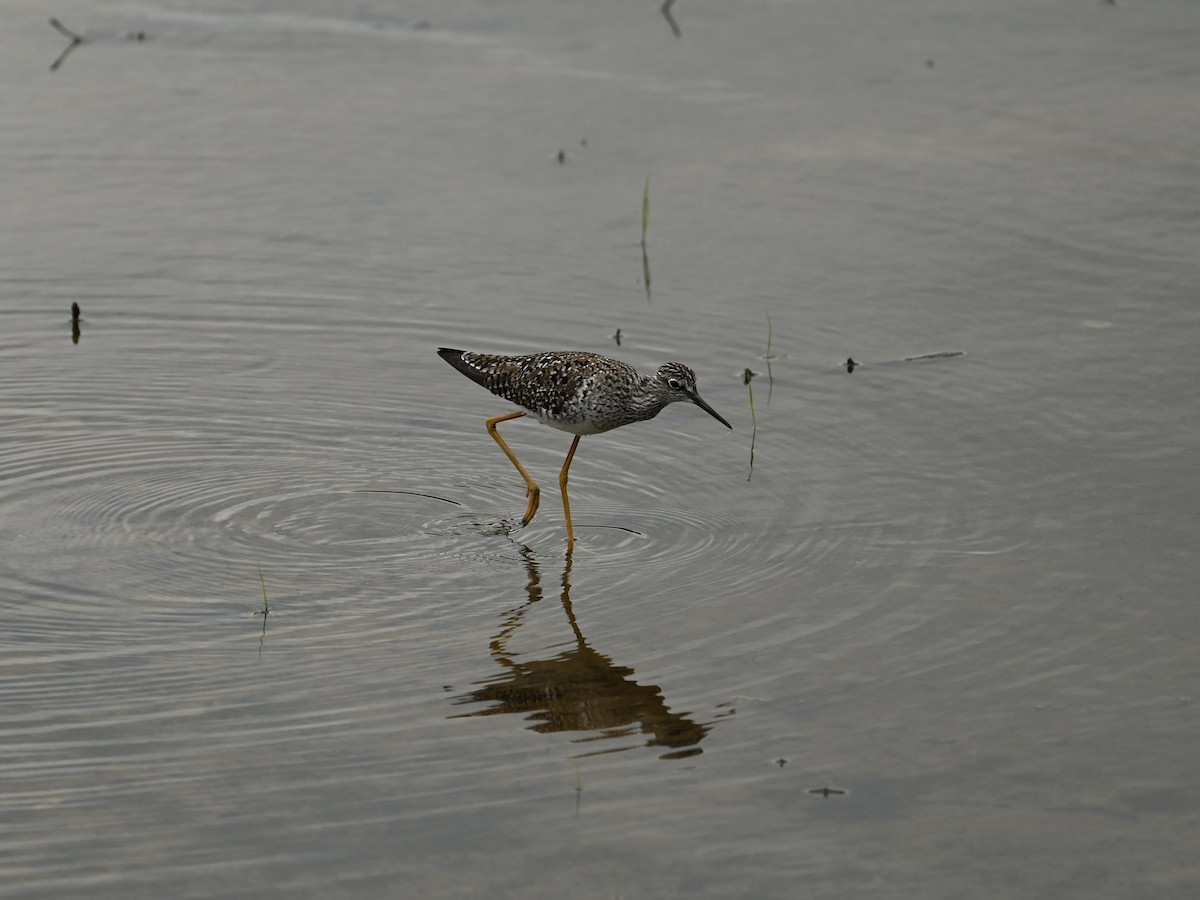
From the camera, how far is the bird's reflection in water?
6727 millimetres

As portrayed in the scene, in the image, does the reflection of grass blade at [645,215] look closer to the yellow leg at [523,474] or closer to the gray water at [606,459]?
the gray water at [606,459]

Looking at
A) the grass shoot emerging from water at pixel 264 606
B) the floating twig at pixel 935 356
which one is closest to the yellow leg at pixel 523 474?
the grass shoot emerging from water at pixel 264 606

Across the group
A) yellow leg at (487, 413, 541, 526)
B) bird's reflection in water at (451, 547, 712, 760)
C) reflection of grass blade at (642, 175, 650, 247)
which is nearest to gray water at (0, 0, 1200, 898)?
bird's reflection in water at (451, 547, 712, 760)

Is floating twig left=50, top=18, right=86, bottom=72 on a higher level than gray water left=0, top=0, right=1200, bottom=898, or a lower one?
higher

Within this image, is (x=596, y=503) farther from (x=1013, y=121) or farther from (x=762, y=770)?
(x=1013, y=121)

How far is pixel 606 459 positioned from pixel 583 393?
0.90 metres

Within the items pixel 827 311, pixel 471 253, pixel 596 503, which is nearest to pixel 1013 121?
pixel 827 311

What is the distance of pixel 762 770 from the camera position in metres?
6.42

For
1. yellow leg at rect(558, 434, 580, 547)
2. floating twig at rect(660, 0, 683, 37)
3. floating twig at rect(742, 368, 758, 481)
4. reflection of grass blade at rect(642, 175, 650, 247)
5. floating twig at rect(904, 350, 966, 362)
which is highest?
floating twig at rect(660, 0, 683, 37)

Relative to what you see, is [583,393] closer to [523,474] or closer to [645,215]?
[523,474]

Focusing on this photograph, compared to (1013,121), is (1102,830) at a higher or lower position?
lower

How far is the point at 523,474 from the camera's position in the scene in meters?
9.15

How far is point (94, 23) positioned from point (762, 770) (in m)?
12.7

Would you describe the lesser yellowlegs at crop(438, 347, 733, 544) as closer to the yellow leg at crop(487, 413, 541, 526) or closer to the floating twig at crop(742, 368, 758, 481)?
the yellow leg at crop(487, 413, 541, 526)
